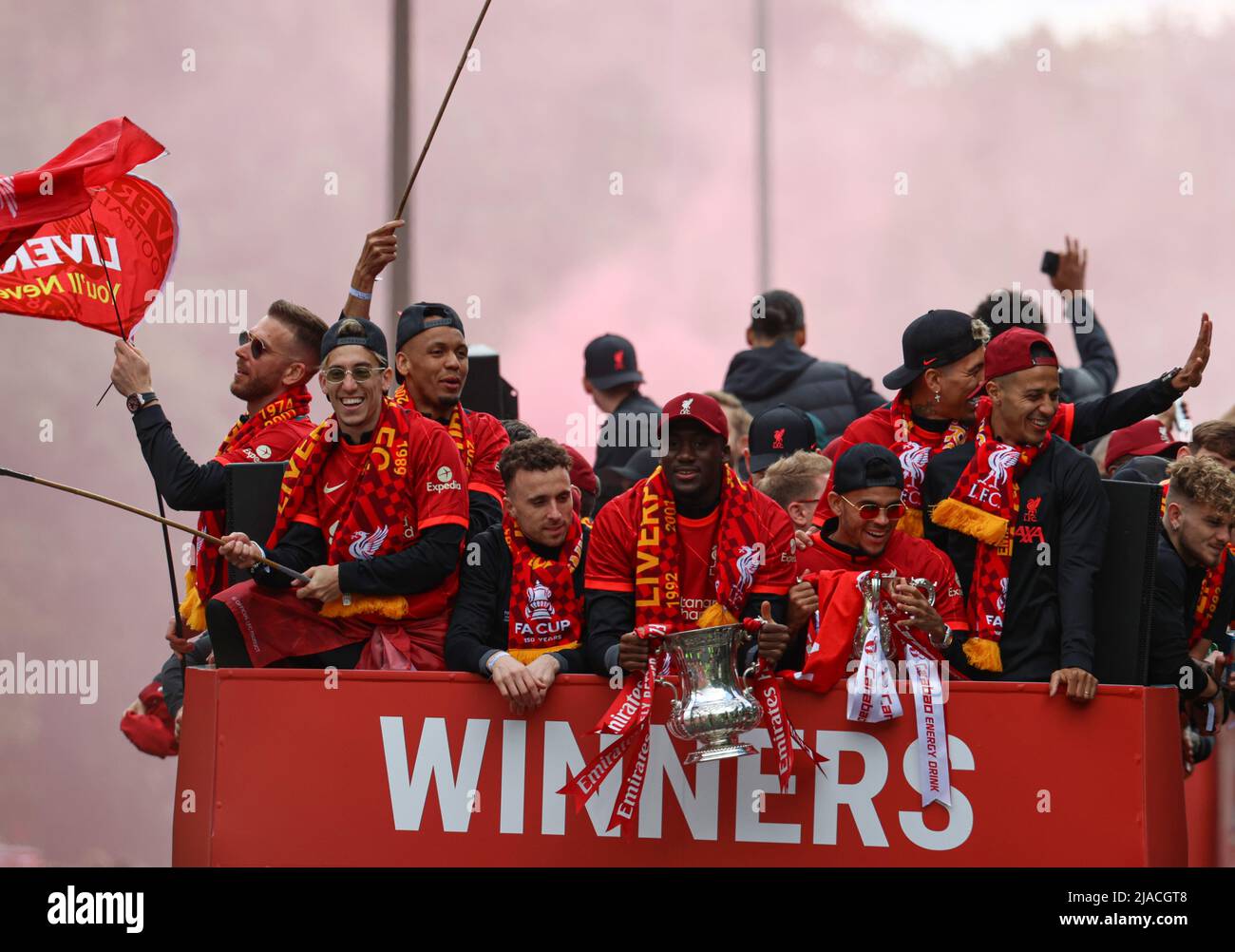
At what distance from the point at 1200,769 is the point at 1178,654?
2287 millimetres

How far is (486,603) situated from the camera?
19.8 ft

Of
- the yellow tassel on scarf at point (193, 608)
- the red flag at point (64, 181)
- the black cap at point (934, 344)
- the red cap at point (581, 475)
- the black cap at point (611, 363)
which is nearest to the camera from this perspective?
the black cap at point (934, 344)

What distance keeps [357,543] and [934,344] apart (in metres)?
2.36

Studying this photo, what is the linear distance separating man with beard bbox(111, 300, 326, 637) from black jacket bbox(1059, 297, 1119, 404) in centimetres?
389

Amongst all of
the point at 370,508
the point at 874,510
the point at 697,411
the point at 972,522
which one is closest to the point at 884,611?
the point at 874,510

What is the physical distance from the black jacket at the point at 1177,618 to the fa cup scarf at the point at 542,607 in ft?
6.93

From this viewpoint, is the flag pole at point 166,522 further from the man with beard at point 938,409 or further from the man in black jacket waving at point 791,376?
the man in black jacket waving at point 791,376

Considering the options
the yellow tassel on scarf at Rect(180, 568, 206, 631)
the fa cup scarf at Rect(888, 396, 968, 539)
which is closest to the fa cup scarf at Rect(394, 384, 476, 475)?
the yellow tassel on scarf at Rect(180, 568, 206, 631)

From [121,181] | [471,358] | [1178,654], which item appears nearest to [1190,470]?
[1178,654]

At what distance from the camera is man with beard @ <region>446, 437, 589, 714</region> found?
19.6 ft

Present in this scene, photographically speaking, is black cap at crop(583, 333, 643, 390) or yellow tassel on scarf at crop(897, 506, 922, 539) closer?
yellow tassel on scarf at crop(897, 506, 922, 539)

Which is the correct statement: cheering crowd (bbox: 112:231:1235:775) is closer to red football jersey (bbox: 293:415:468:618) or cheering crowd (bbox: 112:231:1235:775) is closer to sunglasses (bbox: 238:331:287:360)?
red football jersey (bbox: 293:415:468:618)

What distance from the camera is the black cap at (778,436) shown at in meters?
8.12

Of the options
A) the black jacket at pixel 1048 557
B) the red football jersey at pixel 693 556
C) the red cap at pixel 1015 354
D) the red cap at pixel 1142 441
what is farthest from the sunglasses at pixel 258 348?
the red cap at pixel 1142 441
